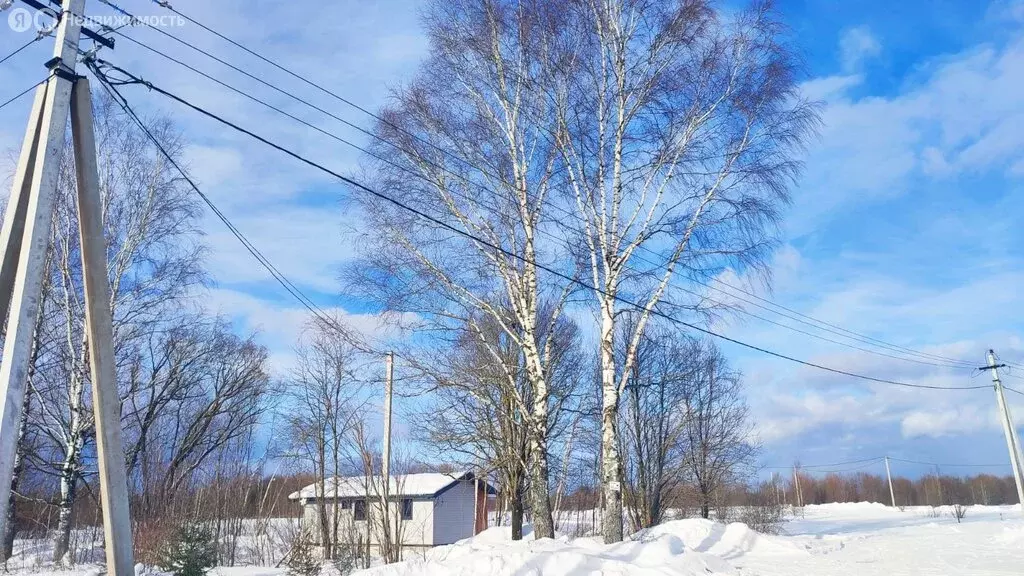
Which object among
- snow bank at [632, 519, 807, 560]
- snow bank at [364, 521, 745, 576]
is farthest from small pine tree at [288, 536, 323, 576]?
snow bank at [632, 519, 807, 560]

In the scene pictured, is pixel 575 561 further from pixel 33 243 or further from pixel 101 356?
pixel 33 243

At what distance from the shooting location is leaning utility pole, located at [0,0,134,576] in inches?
211

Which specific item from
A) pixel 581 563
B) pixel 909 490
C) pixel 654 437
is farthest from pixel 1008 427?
pixel 909 490

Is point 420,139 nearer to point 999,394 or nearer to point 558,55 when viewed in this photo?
point 558,55

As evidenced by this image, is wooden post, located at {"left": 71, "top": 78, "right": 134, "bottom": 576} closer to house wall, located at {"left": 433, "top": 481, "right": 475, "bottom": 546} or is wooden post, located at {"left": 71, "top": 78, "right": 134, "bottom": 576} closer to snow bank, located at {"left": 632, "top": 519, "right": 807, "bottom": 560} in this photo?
snow bank, located at {"left": 632, "top": 519, "right": 807, "bottom": 560}

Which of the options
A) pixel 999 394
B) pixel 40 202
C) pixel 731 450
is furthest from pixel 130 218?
pixel 999 394

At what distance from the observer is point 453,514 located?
34.6m

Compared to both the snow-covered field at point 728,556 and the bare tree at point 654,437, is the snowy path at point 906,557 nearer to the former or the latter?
the snow-covered field at point 728,556

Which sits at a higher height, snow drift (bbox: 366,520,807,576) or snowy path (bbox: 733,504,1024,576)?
snow drift (bbox: 366,520,807,576)

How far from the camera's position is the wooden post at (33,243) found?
4980 millimetres

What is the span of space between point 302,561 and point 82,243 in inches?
299

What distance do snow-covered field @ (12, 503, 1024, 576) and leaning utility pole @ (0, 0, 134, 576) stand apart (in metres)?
3.39

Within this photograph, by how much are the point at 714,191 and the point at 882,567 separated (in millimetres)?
6390

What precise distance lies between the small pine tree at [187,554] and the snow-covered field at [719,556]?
7.71 feet
